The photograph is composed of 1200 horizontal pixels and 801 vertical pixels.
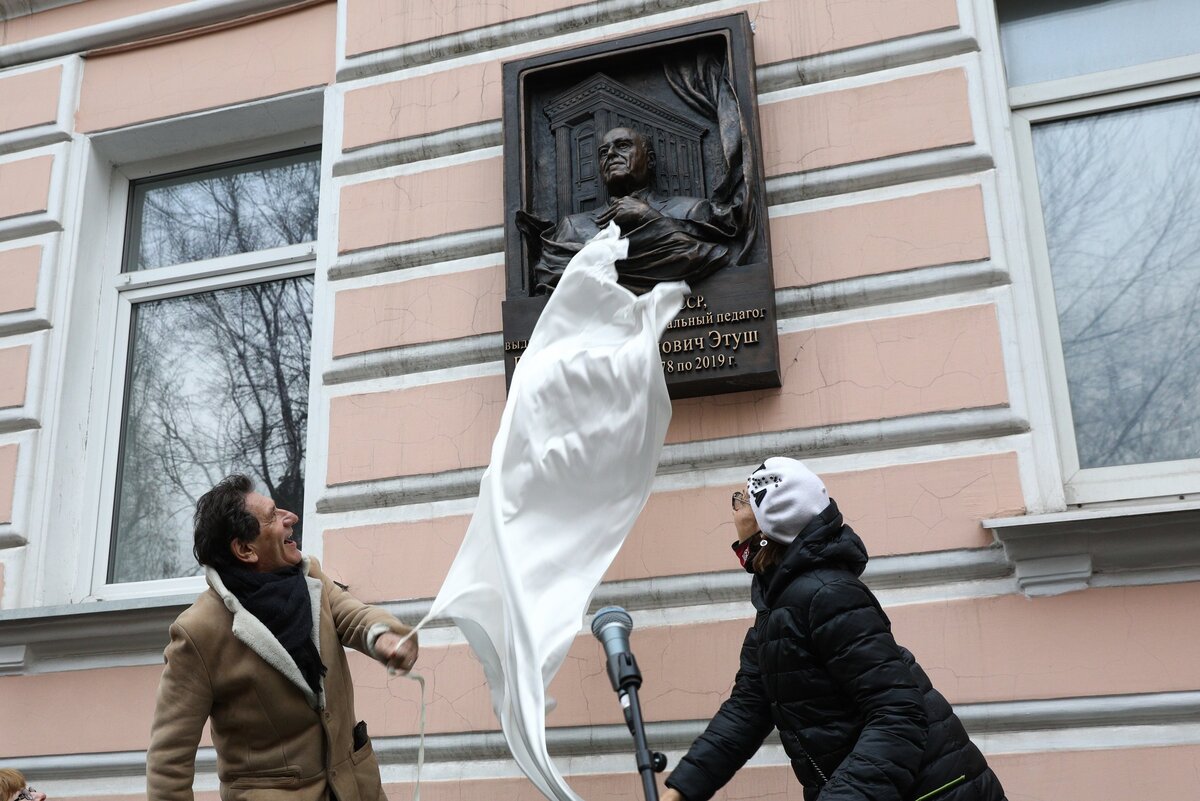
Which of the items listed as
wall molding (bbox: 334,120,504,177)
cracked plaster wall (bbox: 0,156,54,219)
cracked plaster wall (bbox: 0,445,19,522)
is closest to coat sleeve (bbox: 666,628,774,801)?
wall molding (bbox: 334,120,504,177)

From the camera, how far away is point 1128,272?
4.15 m

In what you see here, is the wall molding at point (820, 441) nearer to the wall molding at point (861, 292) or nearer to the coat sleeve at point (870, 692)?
the wall molding at point (861, 292)

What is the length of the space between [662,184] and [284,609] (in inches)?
82.2

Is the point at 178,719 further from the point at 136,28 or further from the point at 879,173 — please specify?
the point at 136,28

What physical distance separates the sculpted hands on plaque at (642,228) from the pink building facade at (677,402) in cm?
28

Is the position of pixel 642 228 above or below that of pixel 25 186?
below

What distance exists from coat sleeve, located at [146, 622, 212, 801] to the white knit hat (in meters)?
1.51

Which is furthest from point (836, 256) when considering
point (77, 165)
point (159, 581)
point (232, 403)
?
point (77, 165)

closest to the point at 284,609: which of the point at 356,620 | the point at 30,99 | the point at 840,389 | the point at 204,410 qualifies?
the point at 356,620

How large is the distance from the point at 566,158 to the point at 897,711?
265 cm

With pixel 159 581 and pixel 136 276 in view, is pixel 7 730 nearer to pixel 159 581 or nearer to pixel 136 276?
pixel 159 581

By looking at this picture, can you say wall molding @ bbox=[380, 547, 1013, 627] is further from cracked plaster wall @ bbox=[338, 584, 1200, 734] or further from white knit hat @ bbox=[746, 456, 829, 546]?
white knit hat @ bbox=[746, 456, 829, 546]

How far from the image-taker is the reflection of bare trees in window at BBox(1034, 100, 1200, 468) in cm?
398

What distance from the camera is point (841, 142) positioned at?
14.2 ft
